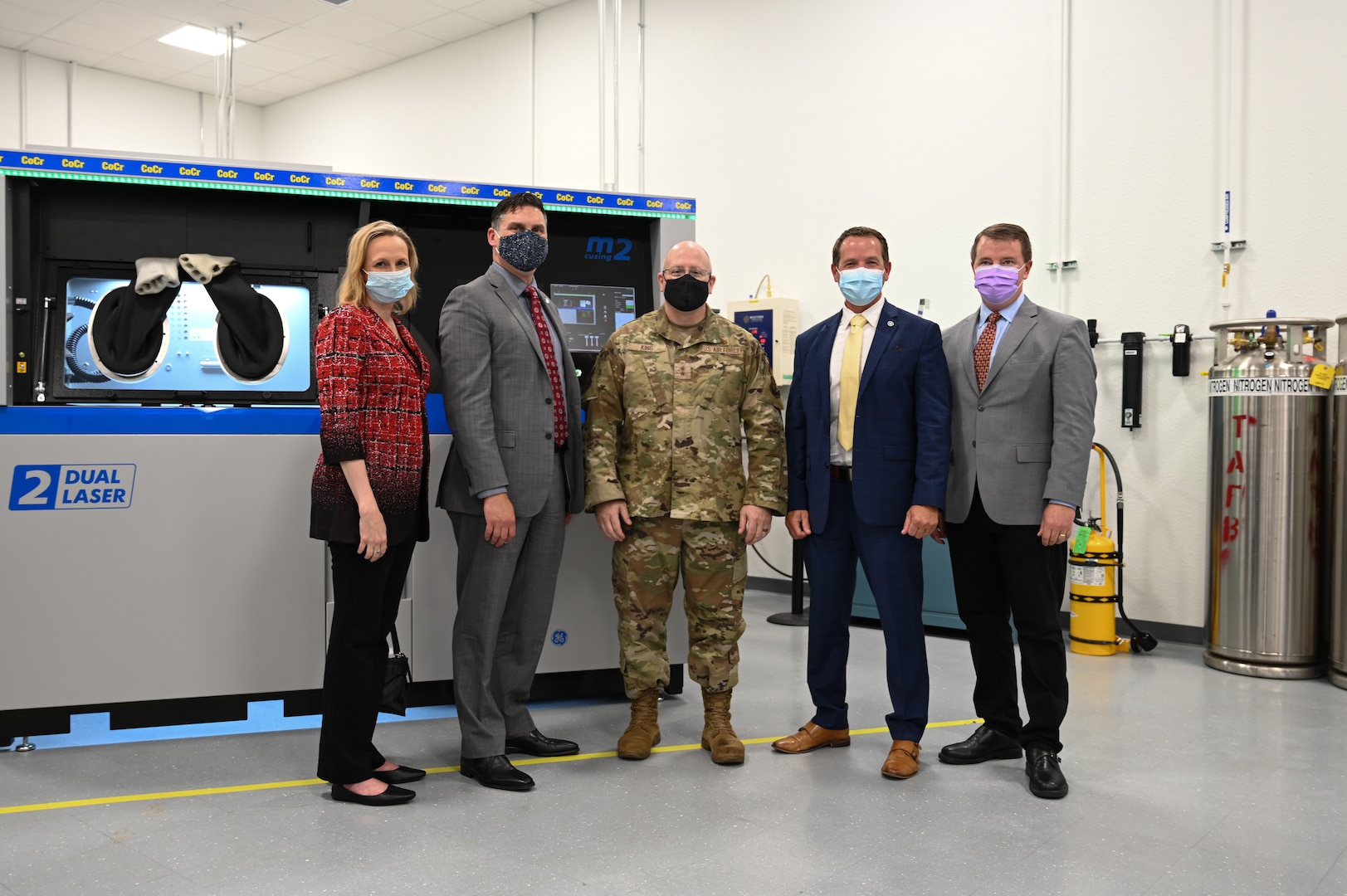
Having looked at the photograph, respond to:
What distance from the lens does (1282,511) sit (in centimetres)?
449

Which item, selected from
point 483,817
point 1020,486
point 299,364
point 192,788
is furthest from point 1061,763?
point 299,364

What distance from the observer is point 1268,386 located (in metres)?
4.51

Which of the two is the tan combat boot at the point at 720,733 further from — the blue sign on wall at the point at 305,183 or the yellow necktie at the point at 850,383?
the blue sign on wall at the point at 305,183

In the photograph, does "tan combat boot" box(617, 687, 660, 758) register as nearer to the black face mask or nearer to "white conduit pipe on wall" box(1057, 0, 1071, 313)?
the black face mask

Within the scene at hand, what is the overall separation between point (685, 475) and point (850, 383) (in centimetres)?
58

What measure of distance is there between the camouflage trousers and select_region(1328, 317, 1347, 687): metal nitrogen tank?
2.82 metres

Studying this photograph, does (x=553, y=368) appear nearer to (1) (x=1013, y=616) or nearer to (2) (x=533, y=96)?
(1) (x=1013, y=616)

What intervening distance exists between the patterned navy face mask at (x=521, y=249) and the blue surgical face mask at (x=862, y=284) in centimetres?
93

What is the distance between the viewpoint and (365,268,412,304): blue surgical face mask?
2.74m

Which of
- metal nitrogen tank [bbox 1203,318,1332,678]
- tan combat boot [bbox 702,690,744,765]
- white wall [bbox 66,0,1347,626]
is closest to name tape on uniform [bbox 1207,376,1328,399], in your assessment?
metal nitrogen tank [bbox 1203,318,1332,678]

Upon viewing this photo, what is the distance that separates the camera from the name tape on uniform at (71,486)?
3.22 meters

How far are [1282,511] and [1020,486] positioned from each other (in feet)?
7.52

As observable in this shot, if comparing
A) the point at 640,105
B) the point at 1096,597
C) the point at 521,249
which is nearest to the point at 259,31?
the point at 640,105

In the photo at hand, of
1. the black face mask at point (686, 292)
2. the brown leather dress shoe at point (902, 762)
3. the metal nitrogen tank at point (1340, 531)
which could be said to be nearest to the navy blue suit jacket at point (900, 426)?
the black face mask at point (686, 292)
